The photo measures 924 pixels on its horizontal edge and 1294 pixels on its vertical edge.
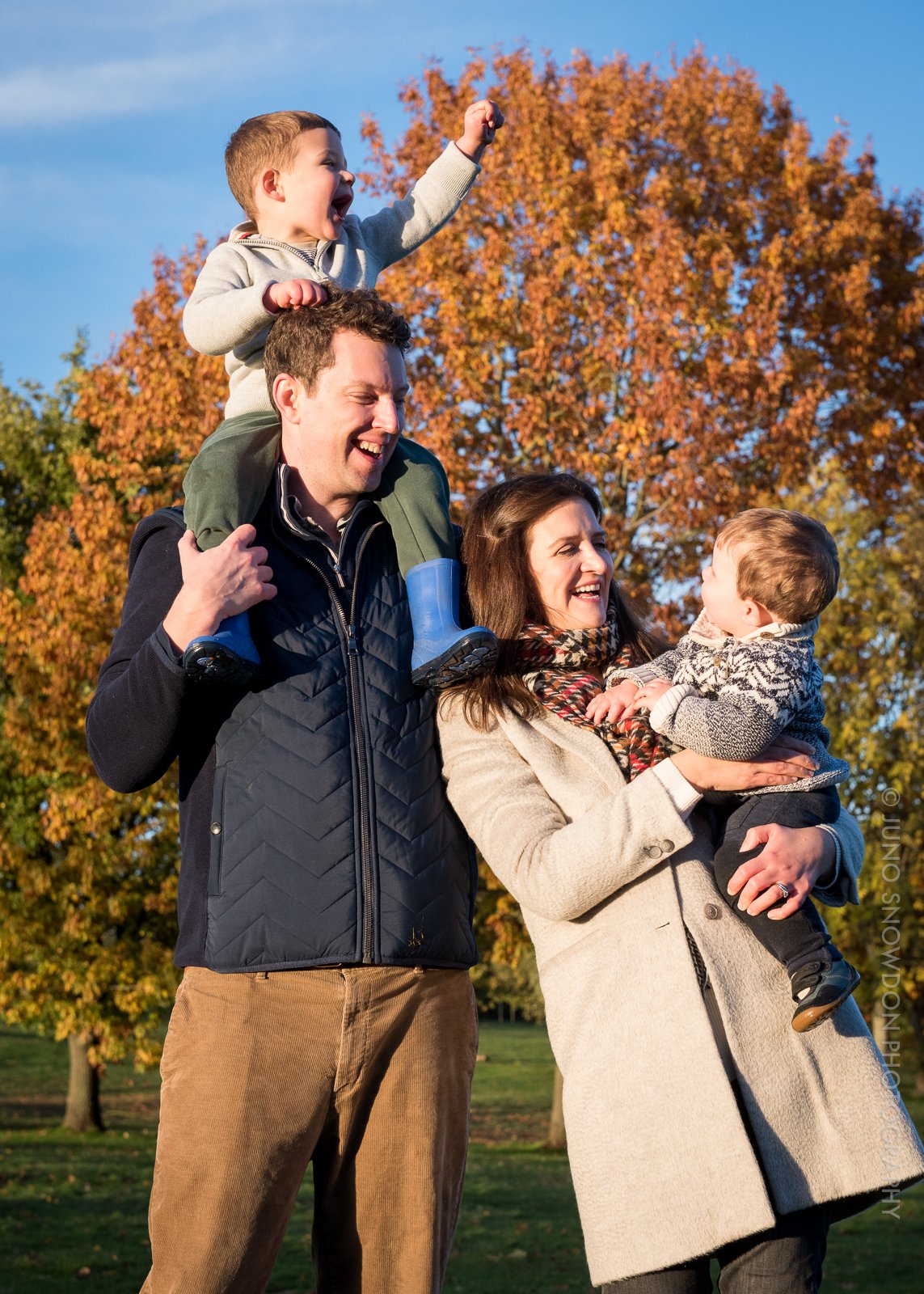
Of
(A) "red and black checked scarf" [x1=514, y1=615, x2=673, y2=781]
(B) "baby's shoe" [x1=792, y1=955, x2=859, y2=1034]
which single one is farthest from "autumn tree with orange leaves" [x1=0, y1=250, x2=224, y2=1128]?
(B) "baby's shoe" [x1=792, y1=955, x2=859, y2=1034]

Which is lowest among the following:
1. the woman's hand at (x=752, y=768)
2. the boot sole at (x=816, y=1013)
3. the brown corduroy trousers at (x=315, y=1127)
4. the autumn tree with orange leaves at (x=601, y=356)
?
the brown corduroy trousers at (x=315, y=1127)

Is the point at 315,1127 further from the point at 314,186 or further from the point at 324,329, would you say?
the point at 314,186

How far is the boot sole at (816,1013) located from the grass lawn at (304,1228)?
791 centimetres

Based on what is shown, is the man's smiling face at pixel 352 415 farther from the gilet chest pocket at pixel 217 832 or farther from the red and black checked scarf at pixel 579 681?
the gilet chest pocket at pixel 217 832

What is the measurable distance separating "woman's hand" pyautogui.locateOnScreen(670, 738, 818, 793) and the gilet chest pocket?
1.00 metres

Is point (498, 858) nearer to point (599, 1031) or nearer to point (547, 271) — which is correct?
point (599, 1031)

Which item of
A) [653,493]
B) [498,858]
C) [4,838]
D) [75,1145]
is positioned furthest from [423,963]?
[75,1145]

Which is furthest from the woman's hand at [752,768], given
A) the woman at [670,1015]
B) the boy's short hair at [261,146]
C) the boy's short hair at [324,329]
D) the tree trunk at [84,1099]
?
the tree trunk at [84,1099]

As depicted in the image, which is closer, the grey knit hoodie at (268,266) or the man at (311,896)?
the man at (311,896)

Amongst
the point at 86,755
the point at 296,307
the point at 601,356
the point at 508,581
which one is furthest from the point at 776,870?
the point at 86,755

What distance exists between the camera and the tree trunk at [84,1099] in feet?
64.7

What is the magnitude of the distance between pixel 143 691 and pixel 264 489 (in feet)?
2.09

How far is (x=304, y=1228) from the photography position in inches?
472

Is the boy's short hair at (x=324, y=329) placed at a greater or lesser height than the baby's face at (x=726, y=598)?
greater
